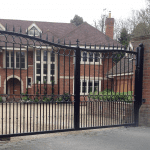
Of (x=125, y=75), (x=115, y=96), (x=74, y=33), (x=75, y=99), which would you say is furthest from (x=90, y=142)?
(x=74, y=33)

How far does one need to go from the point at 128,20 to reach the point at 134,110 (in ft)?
93.0

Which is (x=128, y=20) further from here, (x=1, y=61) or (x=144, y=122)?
(x=144, y=122)

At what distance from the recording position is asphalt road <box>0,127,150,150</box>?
14.6ft

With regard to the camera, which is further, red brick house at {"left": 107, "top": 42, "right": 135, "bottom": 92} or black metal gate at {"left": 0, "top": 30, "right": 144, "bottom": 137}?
red brick house at {"left": 107, "top": 42, "right": 135, "bottom": 92}

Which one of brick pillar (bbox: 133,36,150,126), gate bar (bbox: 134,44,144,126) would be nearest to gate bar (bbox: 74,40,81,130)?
gate bar (bbox: 134,44,144,126)

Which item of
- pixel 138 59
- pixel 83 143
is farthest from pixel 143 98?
pixel 83 143

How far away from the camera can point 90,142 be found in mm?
4871

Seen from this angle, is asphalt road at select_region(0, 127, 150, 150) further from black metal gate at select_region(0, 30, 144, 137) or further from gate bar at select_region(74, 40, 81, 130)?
gate bar at select_region(74, 40, 81, 130)

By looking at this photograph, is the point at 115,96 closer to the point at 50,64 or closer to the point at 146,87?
the point at 146,87

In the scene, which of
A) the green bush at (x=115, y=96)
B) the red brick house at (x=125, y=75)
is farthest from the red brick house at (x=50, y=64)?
the green bush at (x=115, y=96)

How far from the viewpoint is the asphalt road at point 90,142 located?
4.46 meters

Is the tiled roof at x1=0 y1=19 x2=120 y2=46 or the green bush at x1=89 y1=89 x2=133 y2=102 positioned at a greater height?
the tiled roof at x1=0 y1=19 x2=120 y2=46

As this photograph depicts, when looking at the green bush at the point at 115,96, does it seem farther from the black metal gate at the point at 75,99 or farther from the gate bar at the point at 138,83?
the gate bar at the point at 138,83

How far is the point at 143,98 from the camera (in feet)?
21.2
